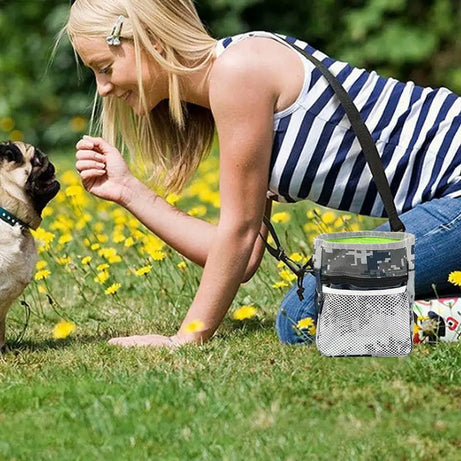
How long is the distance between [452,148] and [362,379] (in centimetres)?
90

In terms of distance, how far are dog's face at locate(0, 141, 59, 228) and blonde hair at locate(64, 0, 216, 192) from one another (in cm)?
36

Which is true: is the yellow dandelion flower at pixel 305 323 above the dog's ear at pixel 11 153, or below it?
below

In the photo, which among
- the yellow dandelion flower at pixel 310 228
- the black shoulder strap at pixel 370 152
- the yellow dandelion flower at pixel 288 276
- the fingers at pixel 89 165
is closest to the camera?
the black shoulder strap at pixel 370 152

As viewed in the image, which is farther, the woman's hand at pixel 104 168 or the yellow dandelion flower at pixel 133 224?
the yellow dandelion flower at pixel 133 224

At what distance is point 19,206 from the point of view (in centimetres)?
344

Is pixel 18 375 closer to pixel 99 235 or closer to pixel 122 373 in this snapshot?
pixel 122 373

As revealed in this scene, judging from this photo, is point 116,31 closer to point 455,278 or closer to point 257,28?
point 455,278

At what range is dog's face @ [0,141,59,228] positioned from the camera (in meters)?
3.44

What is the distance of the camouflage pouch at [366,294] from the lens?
2.97 metres

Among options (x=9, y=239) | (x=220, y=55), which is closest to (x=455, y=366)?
(x=220, y=55)

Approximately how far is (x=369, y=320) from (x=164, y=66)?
3.35ft

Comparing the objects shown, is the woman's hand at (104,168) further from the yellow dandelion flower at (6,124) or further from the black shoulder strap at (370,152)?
the yellow dandelion flower at (6,124)

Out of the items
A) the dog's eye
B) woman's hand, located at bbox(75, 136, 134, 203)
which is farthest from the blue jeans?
the dog's eye

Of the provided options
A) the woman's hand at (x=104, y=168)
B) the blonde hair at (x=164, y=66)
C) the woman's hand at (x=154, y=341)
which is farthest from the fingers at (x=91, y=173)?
the woman's hand at (x=154, y=341)
